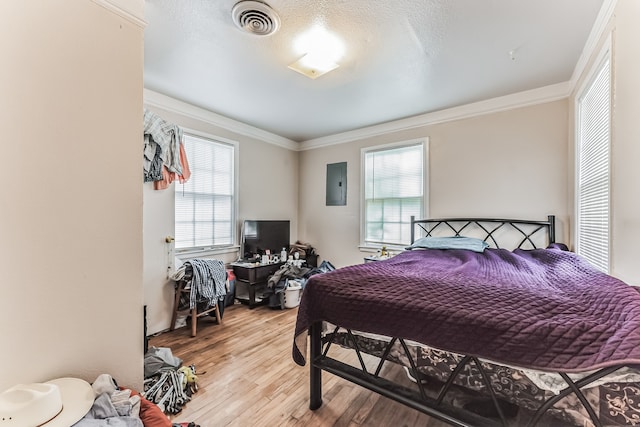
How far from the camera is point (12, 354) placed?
980 millimetres

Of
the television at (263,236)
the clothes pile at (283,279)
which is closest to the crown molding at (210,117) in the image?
the television at (263,236)

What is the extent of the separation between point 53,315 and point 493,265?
2642 mm

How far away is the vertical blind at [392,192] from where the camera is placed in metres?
3.81

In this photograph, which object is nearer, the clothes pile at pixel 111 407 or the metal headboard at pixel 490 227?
the clothes pile at pixel 111 407

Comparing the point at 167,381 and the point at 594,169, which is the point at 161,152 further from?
the point at 594,169

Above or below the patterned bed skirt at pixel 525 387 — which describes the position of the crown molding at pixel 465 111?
above

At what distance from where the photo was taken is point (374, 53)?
2.29 metres

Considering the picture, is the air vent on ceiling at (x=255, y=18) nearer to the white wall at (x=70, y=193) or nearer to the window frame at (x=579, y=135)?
the white wall at (x=70, y=193)

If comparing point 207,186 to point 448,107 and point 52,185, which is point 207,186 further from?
point 448,107

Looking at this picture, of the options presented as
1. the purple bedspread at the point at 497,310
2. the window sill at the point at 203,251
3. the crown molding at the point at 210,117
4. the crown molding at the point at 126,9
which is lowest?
the window sill at the point at 203,251

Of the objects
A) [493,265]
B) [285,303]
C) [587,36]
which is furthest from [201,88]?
[587,36]

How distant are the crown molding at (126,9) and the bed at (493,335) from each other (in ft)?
5.65

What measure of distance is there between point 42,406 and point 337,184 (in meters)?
4.12

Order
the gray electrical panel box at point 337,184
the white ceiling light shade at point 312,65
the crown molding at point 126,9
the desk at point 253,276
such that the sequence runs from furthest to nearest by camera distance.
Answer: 1. the gray electrical panel box at point 337,184
2. the desk at point 253,276
3. the white ceiling light shade at point 312,65
4. the crown molding at point 126,9
